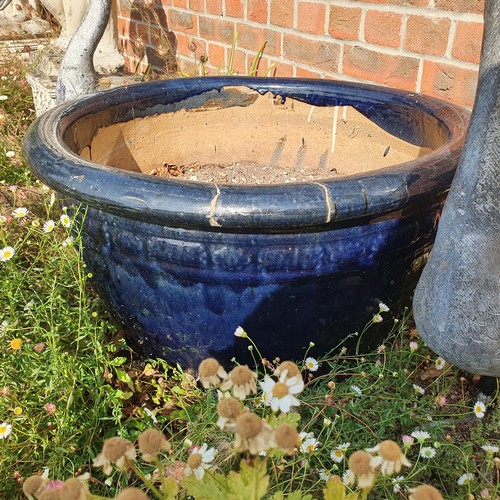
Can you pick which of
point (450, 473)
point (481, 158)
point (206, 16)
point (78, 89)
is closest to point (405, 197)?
point (481, 158)

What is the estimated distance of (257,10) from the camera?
8.38 ft

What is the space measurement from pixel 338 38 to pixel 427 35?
425 millimetres

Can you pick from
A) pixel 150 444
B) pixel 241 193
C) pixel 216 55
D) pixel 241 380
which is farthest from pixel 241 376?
pixel 216 55

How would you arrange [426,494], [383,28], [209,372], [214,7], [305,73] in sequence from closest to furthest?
[426,494], [209,372], [383,28], [305,73], [214,7]

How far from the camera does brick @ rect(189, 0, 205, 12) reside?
115 inches

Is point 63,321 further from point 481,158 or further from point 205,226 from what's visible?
point 481,158

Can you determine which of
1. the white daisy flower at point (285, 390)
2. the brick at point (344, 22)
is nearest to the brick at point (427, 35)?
the brick at point (344, 22)

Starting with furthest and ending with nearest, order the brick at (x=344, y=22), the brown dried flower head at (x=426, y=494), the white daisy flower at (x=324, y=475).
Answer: the brick at (x=344, y=22), the white daisy flower at (x=324, y=475), the brown dried flower head at (x=426, y=494)

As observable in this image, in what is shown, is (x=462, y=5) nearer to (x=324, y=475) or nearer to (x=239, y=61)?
(x=239, y=61)

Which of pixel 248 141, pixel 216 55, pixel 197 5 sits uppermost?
pixel 197 5

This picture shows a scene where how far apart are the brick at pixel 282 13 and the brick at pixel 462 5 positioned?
75 centimetres

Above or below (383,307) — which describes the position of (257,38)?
above

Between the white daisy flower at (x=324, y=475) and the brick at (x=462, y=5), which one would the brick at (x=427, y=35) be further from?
the white daisy flower at (x=324, y=475)

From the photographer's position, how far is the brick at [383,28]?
6.32 ft
